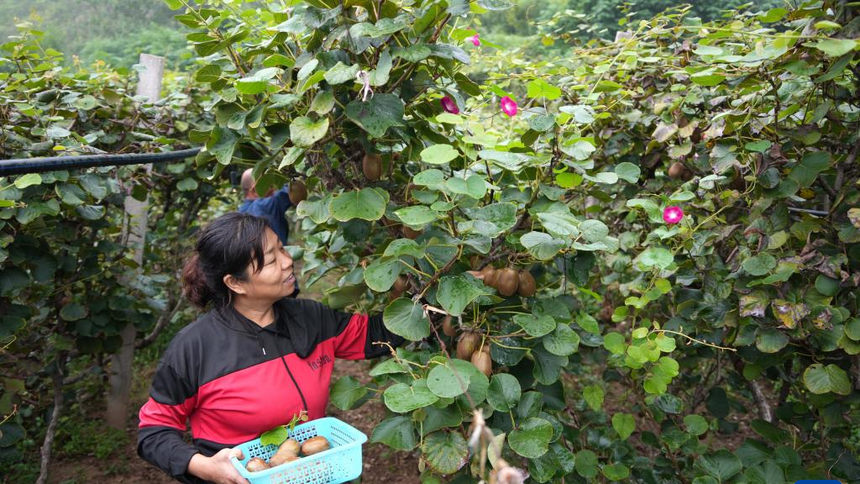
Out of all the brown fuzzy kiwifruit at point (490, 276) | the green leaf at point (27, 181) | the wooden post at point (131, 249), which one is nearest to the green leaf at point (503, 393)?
the brown fuzzy kiwifruit at point (490, 276)

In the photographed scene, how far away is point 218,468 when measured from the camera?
1401 mm

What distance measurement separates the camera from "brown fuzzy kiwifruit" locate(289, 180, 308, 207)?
1739mm

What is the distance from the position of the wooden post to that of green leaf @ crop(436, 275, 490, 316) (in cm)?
209

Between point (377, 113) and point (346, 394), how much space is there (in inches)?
27.4

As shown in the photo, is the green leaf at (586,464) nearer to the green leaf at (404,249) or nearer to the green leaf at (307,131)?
the green leaf at (404,249)

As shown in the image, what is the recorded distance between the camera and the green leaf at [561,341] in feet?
4.45

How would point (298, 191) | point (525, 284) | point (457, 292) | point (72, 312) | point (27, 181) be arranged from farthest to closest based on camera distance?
point (72, 312) → point (27, 181) → point (298, 191) → point (525, 284) → point (457, 292)

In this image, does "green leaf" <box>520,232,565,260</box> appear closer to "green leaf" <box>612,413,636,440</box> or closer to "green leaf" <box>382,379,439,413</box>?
"green leaf" <box>382,379,439,413</box>

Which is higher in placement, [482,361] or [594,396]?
[482,361]

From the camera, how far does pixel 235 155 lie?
1.69 meters

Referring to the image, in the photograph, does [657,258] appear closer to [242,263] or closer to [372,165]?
[372,165]

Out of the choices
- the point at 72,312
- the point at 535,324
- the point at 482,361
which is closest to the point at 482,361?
the point at 482,361

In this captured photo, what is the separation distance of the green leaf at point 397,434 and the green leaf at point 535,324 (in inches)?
12.9

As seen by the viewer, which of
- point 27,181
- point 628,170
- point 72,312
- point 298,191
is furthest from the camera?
point 72,312
